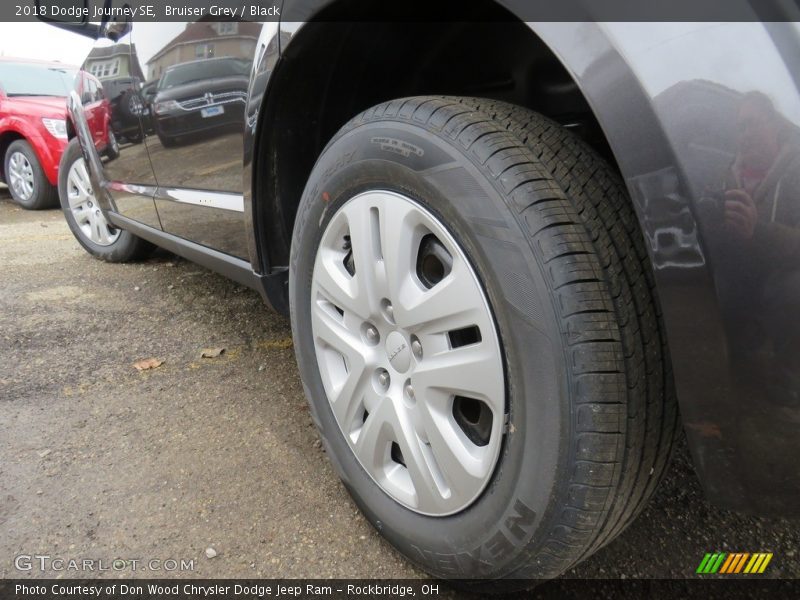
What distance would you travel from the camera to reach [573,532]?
3.43ft

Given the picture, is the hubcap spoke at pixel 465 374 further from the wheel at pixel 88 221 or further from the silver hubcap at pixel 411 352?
the wheel at pixel 88 221

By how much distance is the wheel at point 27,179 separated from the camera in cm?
678

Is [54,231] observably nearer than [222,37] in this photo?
No

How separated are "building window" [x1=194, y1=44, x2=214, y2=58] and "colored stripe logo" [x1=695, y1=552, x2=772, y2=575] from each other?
1943mm

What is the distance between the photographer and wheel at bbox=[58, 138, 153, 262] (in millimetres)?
3912

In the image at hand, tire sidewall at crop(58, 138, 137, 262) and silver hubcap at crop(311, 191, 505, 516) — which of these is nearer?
silver hubcap at crop(311, 191, 505, 516)

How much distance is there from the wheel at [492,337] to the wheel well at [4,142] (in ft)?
23.0

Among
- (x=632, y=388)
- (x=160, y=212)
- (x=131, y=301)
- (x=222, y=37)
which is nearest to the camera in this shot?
(x=632, y=388)

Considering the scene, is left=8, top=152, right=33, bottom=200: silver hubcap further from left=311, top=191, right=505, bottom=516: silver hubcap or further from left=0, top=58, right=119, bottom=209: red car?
left=311, top=191, right=505, bottom=516: silver hubcap

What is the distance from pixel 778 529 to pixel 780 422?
2.96ft

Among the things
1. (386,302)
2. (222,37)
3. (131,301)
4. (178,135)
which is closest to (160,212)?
(178,135)

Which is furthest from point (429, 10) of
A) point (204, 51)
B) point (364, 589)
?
point (364, 589)

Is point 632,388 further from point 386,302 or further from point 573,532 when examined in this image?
point 386,302

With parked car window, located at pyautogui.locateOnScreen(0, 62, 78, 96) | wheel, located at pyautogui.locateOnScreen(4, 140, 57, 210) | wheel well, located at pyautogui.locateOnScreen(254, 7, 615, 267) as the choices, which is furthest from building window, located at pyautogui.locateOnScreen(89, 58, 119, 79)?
parked car window, located at pyautogui.locateOnScreen(0, 62, 78, 96)
